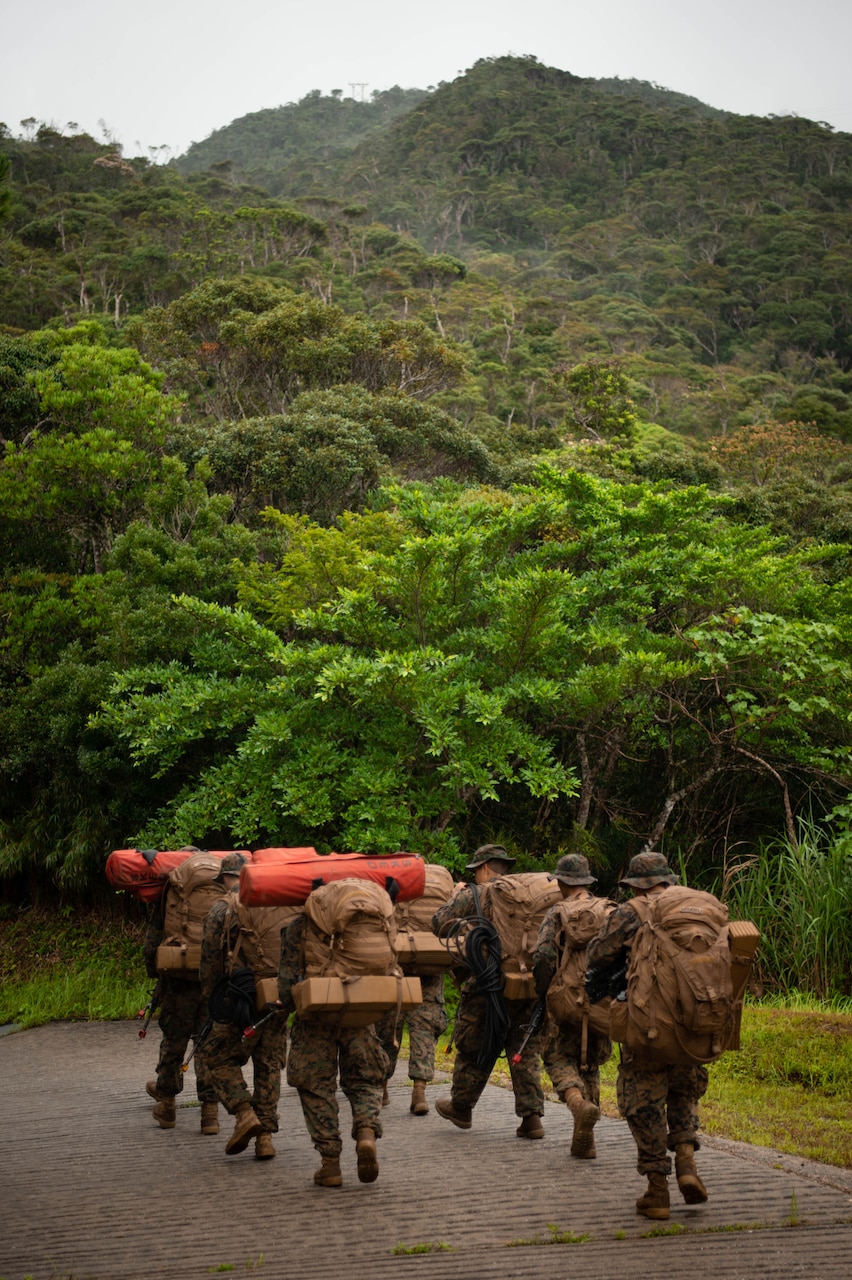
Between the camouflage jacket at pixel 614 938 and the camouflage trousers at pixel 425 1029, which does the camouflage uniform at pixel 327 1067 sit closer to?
the camouflage jacket at pixel 614 938

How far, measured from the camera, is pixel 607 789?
49.9 ft

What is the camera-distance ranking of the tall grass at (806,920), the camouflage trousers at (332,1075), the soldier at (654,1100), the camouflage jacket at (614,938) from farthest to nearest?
the tall grass at (806,920)
the camouflage trousers at (332,1075)
the camouflage jacket at (614,938)
the soldier at (654,1100)

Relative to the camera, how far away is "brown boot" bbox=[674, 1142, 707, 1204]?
5.44 meters

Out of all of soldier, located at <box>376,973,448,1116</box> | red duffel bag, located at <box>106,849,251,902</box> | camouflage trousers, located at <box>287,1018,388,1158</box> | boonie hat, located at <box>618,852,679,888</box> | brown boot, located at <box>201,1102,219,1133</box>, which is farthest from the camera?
red duffel bag, located at <box>106,849,251,902</box>

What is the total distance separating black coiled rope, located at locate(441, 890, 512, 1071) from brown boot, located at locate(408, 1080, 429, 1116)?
130 centimetres

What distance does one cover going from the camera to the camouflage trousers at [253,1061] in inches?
270

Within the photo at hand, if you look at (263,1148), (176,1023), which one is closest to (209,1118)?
(176,1023)

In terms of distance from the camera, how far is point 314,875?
6371 mm

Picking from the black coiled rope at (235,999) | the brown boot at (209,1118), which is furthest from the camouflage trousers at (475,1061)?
the brown boot at (209,1118)

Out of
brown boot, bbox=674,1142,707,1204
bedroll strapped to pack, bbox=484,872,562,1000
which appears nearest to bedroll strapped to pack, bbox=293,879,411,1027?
bedroll strapped to pack, bbox=484,872,562,1000

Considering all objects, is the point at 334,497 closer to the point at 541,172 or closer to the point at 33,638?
the point at 33,638

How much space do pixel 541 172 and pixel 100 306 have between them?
59763mm

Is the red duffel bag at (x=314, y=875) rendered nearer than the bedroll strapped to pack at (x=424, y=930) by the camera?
Yes

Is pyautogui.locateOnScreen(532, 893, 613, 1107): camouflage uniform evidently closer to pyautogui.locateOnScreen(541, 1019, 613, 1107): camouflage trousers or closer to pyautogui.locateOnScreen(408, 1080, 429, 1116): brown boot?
pyautogui.locateOnScreen(541, 1019, 613, 1107): camouflage trousers
